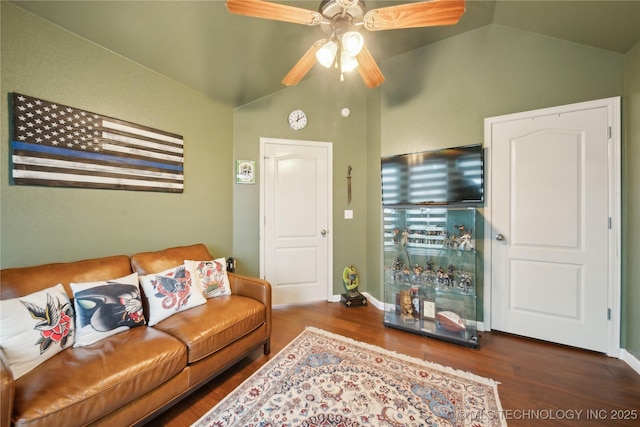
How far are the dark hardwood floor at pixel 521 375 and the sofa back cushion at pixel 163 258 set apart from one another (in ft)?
3.22

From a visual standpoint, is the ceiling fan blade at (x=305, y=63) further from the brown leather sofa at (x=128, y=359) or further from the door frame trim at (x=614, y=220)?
the door frame trim at (x=614, y=220)

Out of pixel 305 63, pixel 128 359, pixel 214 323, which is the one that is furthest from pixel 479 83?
pixel 128 359

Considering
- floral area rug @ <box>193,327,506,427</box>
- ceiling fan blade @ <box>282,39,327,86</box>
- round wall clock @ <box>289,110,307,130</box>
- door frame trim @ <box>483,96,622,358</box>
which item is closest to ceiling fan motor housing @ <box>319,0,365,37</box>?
ceiling fan blade @ <box>282,39,327,86</box>

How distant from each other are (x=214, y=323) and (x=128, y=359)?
0.48 m

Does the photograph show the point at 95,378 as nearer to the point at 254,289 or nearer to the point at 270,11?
the point at 254,289

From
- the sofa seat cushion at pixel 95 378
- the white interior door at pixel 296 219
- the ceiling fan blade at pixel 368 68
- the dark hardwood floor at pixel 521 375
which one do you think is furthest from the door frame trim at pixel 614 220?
the sofa seat cushion at pixel 95 378

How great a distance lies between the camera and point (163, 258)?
6.64ft

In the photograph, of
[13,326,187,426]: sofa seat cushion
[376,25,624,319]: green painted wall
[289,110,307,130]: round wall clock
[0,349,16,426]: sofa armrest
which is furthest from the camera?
[289,110,307,130]: round wall clock

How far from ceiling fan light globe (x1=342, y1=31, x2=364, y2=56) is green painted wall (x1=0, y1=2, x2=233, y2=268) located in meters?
1.90

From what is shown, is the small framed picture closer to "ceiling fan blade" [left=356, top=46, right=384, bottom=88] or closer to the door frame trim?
"ceiling fan blade" [left=356, top=46, right=384, bottom=88]

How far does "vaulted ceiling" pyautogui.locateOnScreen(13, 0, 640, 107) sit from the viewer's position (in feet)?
5.56

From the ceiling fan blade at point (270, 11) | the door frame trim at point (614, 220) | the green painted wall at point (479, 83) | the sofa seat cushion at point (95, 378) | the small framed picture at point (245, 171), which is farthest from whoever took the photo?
the small framed picture at point (245, 171)

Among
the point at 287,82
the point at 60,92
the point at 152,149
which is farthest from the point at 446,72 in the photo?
the point at 60,92

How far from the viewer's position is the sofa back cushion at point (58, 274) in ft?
4.30
